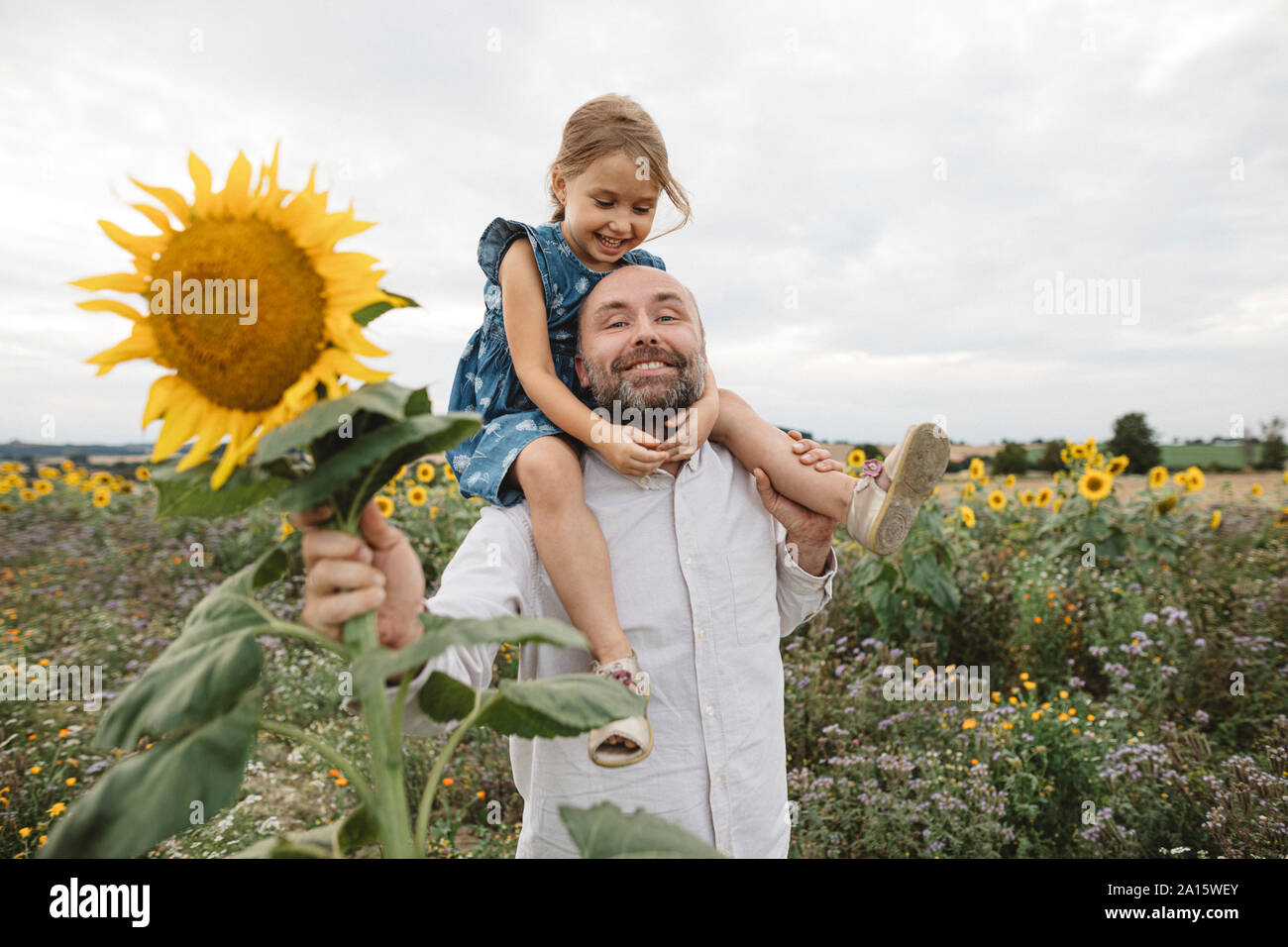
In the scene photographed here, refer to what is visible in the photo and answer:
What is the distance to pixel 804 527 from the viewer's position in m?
2.04

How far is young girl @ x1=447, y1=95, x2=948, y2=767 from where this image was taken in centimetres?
178

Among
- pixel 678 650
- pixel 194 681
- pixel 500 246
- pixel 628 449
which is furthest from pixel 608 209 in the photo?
pixel 194 681

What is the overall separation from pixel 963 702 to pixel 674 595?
8.82ft

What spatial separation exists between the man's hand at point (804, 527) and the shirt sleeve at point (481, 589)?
25.8 inches

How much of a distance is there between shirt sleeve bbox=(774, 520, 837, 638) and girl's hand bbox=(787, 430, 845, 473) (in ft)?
0.63

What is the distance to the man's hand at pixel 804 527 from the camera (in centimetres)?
204

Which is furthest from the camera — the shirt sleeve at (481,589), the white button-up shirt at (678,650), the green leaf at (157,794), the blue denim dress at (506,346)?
the blue denim dress at (506,346)

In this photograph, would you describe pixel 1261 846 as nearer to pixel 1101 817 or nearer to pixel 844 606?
pixel 1101 817

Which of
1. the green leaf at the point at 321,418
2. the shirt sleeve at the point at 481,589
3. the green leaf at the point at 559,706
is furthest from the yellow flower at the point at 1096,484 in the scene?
the green leaf at the point at 321,418

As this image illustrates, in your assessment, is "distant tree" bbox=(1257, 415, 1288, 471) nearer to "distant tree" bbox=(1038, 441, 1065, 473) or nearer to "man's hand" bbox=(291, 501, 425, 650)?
"distant tree" bbox=(1038, 441, 1065, 473)

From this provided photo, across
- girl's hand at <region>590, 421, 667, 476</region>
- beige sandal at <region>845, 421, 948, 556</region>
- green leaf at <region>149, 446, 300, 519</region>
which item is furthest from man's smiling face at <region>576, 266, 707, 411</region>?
green leaf at <region>149, 446, 300, 519</region>

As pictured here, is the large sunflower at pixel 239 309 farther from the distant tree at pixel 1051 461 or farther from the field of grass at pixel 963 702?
the distant tree at pixel 1051 461

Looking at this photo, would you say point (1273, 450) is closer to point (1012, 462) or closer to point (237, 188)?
point (1012, 462)

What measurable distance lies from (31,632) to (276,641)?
4.77 feet
